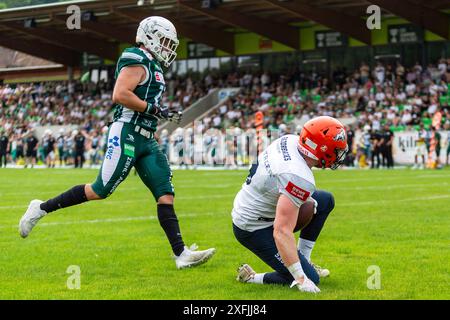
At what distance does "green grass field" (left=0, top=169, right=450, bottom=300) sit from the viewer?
19.1ft

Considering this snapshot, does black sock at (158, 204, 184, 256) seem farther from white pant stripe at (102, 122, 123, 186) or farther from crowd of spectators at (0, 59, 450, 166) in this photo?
crowd of spectators at (0, 59, 450, 166)

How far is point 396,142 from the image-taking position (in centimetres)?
3128

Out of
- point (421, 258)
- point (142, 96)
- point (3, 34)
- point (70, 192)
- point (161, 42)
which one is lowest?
point (421, 258)

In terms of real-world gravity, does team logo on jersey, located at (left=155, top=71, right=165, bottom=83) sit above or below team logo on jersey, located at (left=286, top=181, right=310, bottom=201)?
above

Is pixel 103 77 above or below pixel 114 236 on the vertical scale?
above

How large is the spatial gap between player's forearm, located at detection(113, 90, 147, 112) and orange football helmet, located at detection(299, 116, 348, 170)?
1.77 metres

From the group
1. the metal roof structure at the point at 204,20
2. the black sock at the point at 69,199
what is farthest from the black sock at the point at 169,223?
the metal roof structure at the point at 204,20

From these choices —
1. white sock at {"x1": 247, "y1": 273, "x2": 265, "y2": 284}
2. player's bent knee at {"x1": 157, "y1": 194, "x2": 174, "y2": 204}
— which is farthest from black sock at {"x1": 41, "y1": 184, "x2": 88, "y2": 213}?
white sock at {"x1": 247, "y1": 273, "x2": 265, "y2": 284}

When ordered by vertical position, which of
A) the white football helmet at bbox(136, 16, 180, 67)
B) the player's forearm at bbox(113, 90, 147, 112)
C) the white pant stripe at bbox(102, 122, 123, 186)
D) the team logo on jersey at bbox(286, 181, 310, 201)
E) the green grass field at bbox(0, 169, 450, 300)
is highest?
the white football helmet at bbox(136, 16, 180, 67)

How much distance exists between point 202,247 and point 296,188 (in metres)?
3.00
